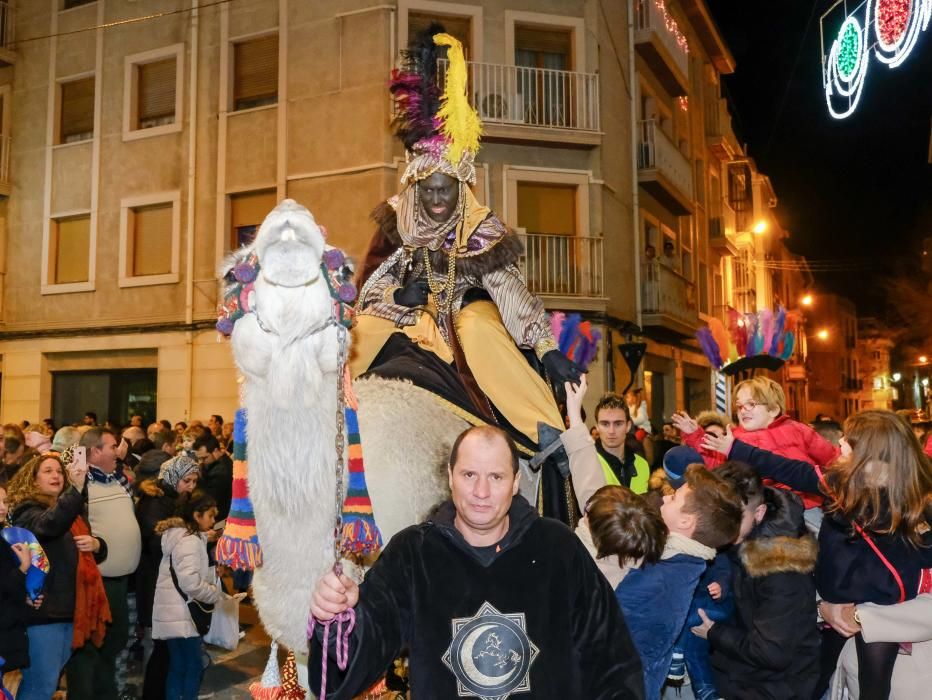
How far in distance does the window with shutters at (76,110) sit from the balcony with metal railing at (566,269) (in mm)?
9722

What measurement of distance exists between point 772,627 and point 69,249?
17515 mm

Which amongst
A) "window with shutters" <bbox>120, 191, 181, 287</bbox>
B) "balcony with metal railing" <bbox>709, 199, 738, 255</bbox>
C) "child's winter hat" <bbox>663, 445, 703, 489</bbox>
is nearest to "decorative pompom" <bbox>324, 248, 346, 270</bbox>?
"child's winter hat" <bbox>663, 445, 703, 489</bbox>

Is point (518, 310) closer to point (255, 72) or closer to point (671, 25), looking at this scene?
point (255, 72)

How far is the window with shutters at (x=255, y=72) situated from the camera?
1642 centimetres

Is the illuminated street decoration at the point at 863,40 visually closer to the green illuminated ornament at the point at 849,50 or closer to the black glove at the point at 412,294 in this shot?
the green illuminated ornament at the point at 849,50

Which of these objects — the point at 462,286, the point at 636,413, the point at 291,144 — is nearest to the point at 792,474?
the point at 462,286

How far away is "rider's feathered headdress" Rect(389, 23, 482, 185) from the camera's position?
15.1ft

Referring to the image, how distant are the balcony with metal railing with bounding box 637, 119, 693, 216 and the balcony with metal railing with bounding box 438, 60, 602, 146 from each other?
297 cm

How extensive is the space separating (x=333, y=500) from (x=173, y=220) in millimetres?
15174

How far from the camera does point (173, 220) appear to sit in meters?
16.8

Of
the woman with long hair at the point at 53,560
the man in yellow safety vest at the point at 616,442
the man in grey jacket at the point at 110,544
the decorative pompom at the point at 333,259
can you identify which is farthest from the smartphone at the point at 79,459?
the man in yellow safety vest at the point at 616,442

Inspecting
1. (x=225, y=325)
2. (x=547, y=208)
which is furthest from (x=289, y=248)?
(x=547, y=208)

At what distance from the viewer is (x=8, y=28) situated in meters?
18.8

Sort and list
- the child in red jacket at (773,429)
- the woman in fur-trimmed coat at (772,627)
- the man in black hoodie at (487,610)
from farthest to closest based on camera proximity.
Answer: the child in red jacket at (773,429), the woman in fur-trimmed coat at (772,627), the man in black hoodie at (487,610)
